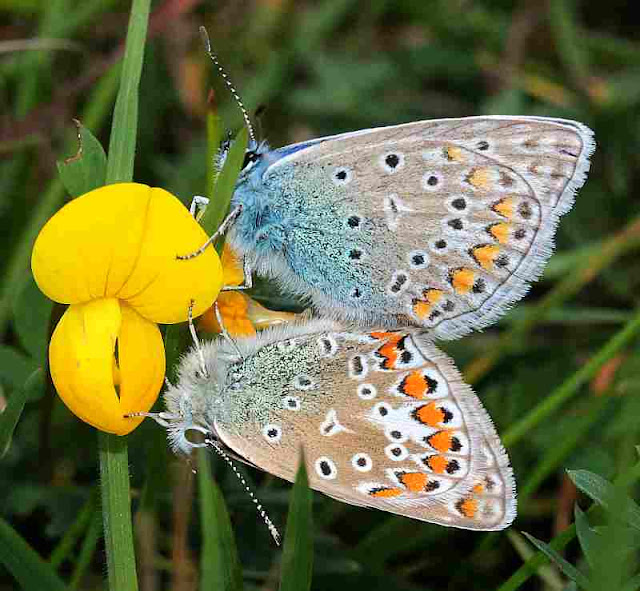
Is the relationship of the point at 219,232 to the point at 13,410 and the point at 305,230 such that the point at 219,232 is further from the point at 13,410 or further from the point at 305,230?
the point at 13,410

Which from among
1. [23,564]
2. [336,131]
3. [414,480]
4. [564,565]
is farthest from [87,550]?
[336,131]

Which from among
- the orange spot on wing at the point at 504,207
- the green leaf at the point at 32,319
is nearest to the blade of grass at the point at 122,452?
the green leaf at the point at 32,319

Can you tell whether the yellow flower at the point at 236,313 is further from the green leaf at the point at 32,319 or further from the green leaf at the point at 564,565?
the green leaf at the point at 564,565

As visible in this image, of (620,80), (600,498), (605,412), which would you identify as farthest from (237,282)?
(620,80)

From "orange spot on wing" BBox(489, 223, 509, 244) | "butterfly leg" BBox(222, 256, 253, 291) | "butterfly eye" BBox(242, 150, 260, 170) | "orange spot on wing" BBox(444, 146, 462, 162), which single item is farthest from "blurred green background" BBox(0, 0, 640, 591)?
"orange spot on wing" BBox(444, 146, 462, 162)

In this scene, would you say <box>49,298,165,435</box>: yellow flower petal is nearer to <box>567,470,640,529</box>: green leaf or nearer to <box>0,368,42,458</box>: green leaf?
<box>0,368,42,458</box>: green leaf

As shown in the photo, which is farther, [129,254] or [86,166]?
[86,166]
